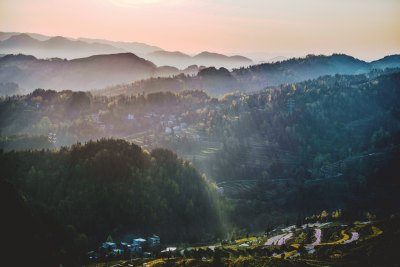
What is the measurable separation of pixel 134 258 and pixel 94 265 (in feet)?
29.3

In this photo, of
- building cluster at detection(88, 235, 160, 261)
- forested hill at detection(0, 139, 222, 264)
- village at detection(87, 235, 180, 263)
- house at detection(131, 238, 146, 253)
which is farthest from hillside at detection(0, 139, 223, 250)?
house at detection(131, 238, 146, 253)

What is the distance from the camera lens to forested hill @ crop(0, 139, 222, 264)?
142m

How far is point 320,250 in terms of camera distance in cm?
10069

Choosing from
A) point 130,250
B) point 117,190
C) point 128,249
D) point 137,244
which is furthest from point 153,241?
point 117,190

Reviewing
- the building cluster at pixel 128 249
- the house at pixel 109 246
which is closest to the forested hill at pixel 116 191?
the house at pixel 109 246

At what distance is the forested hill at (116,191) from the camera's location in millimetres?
141500

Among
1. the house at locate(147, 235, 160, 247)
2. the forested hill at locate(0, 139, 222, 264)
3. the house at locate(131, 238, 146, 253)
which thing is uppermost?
the forested hill at locate(0, 139, 222, 264)

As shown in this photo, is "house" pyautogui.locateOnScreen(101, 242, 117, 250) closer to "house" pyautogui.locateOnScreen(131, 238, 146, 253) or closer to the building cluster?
the building cluster

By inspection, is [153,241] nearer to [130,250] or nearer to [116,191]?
[130,250]

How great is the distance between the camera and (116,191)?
150625 millimetres

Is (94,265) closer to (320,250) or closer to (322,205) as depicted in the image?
(320,250)

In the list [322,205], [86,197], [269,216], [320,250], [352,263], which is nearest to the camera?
[352,263]

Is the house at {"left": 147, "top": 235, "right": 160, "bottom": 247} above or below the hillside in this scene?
below

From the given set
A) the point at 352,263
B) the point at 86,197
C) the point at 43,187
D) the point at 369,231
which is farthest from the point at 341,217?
the point at 43,187
